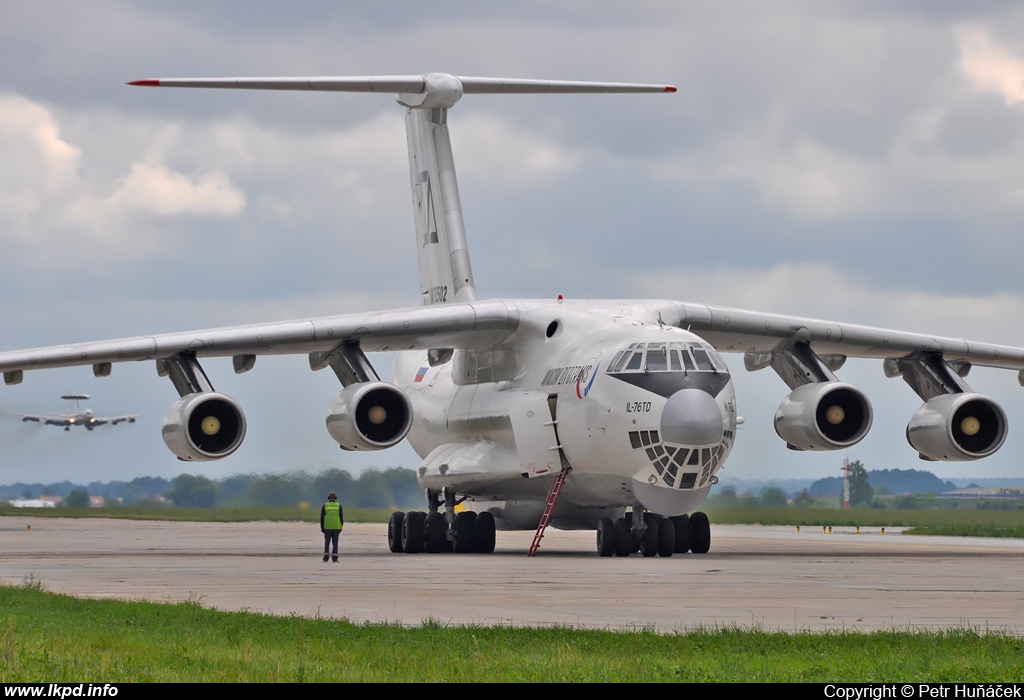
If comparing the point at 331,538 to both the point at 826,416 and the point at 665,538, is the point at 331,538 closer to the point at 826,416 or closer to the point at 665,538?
the point at 665,538

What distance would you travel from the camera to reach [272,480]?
2925cm

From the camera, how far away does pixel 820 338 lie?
71.4 feet

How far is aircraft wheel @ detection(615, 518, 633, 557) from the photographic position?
18.8 meters

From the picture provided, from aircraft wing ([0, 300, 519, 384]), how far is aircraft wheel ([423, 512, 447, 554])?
2.86 m

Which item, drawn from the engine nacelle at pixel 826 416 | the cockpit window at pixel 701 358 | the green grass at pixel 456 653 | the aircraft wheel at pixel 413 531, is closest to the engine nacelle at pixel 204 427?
the aircraft wheel at pixel 413 531

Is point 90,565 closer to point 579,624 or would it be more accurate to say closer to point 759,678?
point 579,624

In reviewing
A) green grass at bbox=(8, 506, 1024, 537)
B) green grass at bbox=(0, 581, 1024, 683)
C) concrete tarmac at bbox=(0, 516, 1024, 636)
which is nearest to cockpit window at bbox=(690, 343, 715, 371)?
concrete tarmac at bbox=(0, 516, 1024, 636)

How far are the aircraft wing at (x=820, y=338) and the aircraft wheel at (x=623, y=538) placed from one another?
3.26 m

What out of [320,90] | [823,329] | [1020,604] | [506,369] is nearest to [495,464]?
[506,369]

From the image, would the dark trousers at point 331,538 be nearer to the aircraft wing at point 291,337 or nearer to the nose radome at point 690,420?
the aircraft wing at point 291,337

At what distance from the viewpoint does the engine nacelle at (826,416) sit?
20562 mm

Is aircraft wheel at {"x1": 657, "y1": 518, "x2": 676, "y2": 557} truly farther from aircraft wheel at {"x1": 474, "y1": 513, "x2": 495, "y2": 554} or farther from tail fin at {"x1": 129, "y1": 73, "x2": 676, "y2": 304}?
tail fin at {"x1": 129, "y1": 73, "x2": 676, "y2": 304}

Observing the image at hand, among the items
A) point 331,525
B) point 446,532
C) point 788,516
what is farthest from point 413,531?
point 788,516
